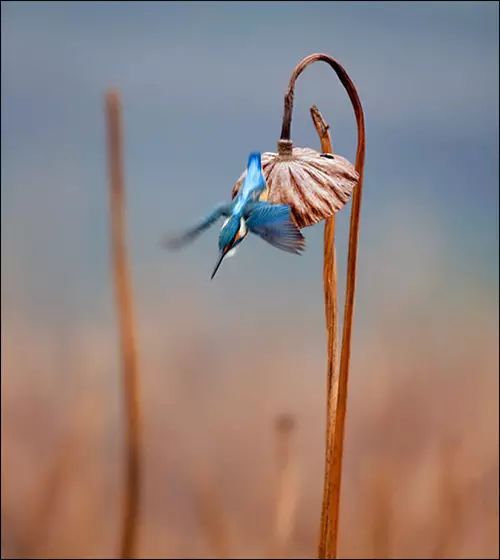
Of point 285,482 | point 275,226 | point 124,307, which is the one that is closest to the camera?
point 275,226

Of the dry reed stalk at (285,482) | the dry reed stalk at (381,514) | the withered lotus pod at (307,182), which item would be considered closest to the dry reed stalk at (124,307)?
the withered lotus pod at (307,182)

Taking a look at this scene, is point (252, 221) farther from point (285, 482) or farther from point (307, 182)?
point (285, 482)

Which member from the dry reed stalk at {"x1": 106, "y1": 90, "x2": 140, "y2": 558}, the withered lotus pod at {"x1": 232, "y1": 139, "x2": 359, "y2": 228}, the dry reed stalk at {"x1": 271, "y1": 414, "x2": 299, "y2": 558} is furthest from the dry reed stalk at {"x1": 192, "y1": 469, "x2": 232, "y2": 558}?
the withered lotus pod at {"x1": 232, "y1": 139, "x2": 359, "y2": 228}

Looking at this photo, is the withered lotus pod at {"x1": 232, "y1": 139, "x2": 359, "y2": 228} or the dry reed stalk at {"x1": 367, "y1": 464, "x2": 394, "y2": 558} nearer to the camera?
the withered lotus pod at {"x1": 232, "y1": 139, "x2": 359, "y2": 228}

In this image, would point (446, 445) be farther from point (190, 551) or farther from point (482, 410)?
point (190, 551)

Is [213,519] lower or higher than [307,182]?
lower

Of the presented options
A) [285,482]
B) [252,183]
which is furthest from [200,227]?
[285,482]

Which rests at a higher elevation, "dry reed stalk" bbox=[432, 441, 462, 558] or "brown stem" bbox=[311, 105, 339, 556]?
"brown stem" bbox=[311, 105, 339, 556]

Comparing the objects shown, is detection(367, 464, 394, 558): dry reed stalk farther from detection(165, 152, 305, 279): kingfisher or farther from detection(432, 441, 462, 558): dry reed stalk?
detection(165, 152, 305, 279): kingfisher

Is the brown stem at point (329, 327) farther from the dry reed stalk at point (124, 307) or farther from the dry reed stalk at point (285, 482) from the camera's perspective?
the dry reed stalk at point (285, 482)
